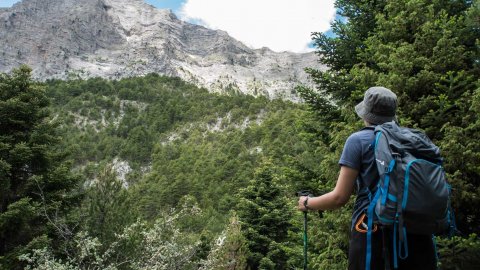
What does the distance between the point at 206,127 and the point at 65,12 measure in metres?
106

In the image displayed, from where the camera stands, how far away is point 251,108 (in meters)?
81.4

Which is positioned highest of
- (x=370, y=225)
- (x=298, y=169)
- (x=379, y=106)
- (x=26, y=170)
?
(x=379, y=106)

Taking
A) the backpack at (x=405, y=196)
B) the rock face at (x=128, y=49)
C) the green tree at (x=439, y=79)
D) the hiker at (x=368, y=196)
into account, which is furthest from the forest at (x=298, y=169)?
the rock face at (x=128, y=49)

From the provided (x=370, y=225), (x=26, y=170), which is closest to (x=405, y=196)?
(x=370, y=225)

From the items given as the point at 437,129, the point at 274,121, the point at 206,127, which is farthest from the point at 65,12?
the point at 437,129

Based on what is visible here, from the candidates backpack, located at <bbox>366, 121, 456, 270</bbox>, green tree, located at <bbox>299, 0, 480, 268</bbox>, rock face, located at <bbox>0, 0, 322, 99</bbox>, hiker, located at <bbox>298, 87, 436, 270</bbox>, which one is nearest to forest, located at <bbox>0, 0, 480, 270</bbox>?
green tree, located at <bbox>299, 0, 480, 268</bbox>

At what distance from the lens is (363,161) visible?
2.20m

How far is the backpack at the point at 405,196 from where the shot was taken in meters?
1.97

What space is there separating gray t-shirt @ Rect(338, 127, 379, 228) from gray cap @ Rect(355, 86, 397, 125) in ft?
0.47

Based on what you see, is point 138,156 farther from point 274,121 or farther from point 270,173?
point 270,173

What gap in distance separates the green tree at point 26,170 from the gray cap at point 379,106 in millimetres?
9894

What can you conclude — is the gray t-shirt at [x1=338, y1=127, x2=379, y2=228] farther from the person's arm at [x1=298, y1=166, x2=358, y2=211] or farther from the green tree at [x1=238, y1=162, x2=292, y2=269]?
→ the green tree at [x1=238, y1=162, x2=292, y2=269]

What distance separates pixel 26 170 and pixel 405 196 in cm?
1202

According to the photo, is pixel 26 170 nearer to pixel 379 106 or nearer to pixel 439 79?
pixel 439 79
